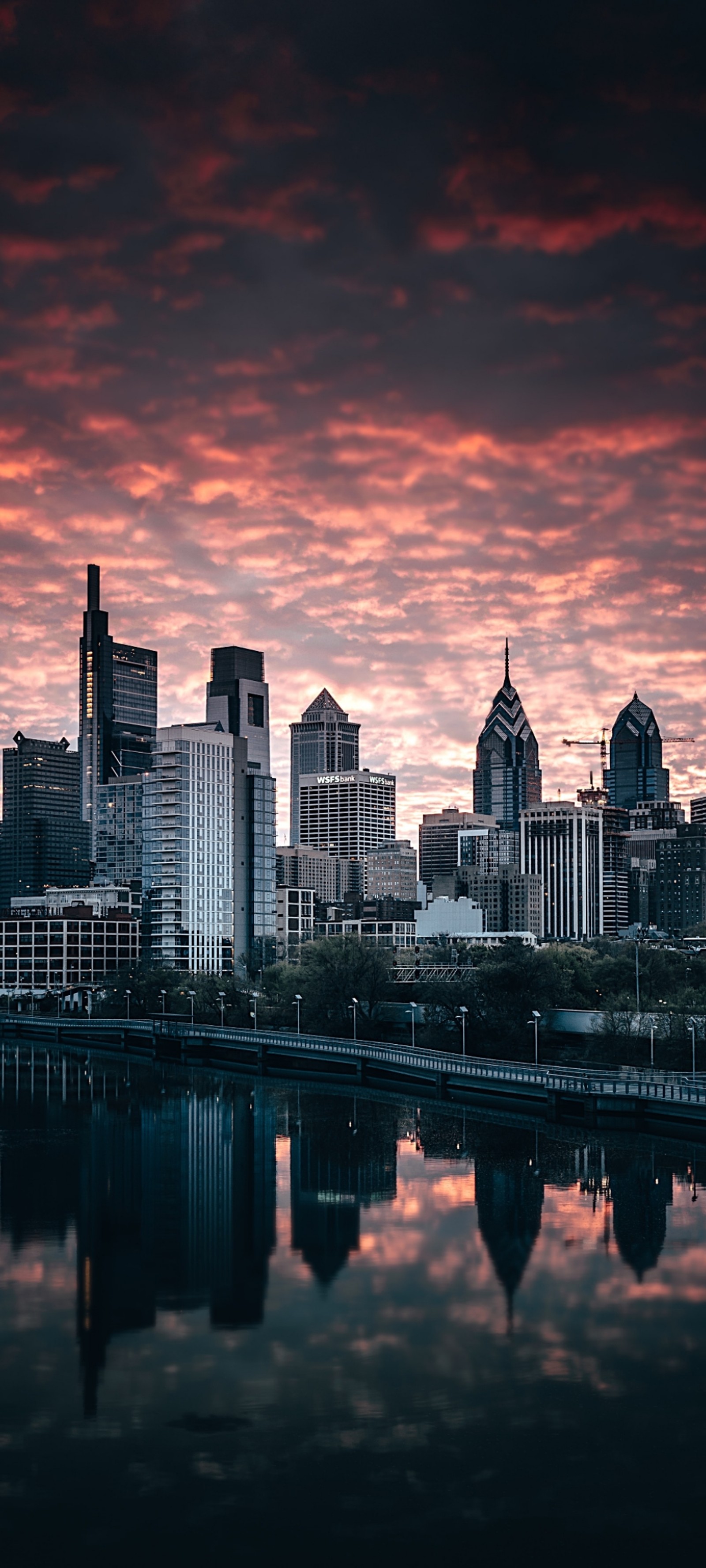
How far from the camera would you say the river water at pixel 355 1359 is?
35438 mm

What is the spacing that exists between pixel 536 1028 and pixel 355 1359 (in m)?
72.4

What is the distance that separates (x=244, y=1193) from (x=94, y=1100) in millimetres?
55288

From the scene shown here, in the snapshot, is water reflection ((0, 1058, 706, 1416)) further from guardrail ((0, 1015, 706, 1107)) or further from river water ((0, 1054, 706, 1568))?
guardrail ((0, 1015, 706, 1107))

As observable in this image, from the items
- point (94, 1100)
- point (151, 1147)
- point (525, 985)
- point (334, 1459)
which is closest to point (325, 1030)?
point (525, 985)

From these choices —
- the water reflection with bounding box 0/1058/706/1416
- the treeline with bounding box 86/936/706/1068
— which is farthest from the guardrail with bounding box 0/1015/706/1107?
the water reflection with bounding box 0/1058/706/1416

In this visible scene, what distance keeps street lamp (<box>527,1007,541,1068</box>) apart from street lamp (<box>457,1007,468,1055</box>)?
20.7 feet

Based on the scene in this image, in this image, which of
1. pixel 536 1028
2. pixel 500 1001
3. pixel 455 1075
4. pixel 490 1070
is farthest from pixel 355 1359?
pixel 500 1001

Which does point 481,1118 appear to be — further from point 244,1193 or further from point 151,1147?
point 244,1193

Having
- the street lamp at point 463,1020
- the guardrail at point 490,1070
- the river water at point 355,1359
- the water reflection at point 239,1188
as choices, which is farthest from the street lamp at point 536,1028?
the river water at point 355,1359

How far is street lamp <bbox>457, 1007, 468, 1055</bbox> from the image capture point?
130 meters

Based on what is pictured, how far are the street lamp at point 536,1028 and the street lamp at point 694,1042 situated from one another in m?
12.3

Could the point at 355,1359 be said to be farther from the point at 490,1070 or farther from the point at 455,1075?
the point at 455,1075

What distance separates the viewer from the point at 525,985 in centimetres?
15238

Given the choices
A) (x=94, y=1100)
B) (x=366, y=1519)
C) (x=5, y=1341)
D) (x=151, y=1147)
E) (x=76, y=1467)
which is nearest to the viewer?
(x=366, y=1519)
